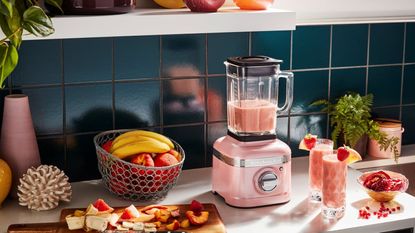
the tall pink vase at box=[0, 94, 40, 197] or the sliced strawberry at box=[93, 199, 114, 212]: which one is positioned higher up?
the tall pink vase at box=[0, 94, 40, 197]

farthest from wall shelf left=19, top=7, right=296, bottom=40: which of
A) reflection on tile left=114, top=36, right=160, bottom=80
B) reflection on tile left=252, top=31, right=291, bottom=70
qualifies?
reflection on tile left=252, top=31, right=291, bottom=70

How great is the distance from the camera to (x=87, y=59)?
2320 mm

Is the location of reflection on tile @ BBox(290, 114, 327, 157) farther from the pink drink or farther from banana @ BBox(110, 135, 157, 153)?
banana @ BBox(110, 135, 157, 153)

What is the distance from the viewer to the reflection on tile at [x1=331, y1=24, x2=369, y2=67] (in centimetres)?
264

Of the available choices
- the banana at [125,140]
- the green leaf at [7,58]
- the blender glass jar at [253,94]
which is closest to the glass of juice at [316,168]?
the blender glass jar at [253,94]

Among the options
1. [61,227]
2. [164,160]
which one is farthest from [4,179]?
[164,160]

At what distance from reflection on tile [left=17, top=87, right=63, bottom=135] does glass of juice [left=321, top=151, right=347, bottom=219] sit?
85 centimetres

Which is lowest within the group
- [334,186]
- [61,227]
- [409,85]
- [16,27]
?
[61,227]

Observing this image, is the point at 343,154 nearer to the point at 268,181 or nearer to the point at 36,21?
the point at 268,181

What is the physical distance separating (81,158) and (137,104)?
25cm

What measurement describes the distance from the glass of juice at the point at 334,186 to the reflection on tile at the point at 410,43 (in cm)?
90

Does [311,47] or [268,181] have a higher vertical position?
[311,47]

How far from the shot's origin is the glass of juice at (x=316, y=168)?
216 cm

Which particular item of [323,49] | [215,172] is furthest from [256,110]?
[323,49]
